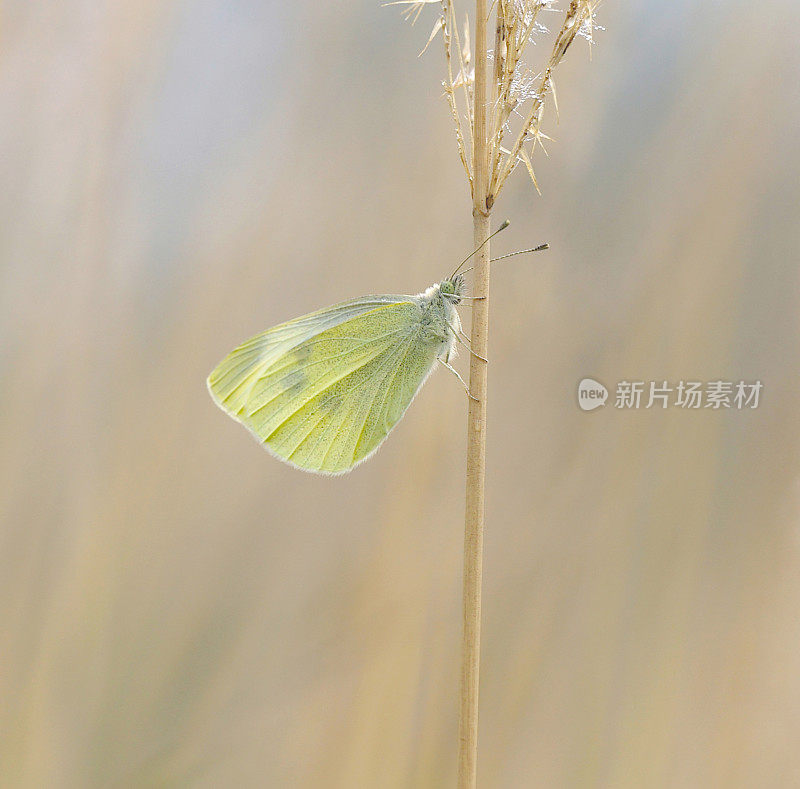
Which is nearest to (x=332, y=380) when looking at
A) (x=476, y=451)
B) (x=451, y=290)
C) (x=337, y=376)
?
(x=337, y=376)

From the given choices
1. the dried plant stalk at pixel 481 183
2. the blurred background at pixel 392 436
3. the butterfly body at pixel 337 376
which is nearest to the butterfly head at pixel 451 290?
the butterfly body at pixel 337 376

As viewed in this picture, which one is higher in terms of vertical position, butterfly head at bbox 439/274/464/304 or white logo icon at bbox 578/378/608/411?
butterfly head at bbox 439/274/464/304

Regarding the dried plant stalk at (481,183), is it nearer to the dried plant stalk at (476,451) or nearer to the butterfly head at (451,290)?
the dried plant stalk at (476,451)

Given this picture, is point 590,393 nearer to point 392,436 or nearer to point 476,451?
point 392,436

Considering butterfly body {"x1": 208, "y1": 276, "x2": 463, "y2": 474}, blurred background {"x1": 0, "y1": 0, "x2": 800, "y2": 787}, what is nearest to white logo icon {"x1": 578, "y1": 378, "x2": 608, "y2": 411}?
blurred background {"x1": 0, "y1": 0, "x2": 800, "y2": 787}

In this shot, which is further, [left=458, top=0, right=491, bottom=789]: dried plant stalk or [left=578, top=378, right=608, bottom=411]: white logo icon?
[left=578, top=378, right=608, bottom=411]: white logo icon

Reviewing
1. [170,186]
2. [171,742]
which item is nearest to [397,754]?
[171,742]

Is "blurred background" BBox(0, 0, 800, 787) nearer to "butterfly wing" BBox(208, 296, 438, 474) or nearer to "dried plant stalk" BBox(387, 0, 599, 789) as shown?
"butterfly wing" BBox(208, 296, 438, 474)
